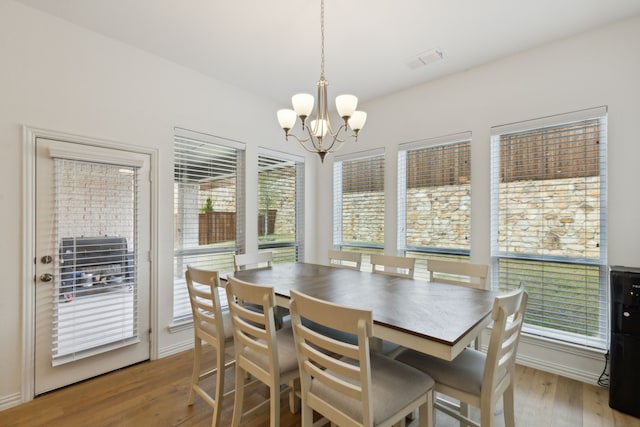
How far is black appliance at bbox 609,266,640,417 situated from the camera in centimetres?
207

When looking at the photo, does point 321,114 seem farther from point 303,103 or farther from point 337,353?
point 337,353

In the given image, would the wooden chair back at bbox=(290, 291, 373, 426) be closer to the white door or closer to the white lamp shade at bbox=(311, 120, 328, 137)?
the white lamp shade at bbox=(311, 120, 328, 137)

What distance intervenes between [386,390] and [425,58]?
2.89 m

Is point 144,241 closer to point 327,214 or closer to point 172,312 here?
point 172,312

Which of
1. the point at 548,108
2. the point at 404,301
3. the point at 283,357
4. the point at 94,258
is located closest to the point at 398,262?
the point at 404,301

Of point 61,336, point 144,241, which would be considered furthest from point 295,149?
point 61,336

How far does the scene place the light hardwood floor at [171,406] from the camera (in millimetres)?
1997

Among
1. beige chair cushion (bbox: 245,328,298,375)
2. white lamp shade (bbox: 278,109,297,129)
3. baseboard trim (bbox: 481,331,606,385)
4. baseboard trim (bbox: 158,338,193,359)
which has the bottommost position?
baseboard trim (bbox: 158,338,193,359)

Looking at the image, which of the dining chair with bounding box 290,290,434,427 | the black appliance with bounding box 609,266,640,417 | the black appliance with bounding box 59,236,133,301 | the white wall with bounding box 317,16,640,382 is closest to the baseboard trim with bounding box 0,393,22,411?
the black appliance with bounding box 59,236,133,301

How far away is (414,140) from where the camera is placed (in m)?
3.58

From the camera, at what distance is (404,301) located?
1.80 metres

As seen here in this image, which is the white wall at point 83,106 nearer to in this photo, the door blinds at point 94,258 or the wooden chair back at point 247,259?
the door blinds at point 94,258

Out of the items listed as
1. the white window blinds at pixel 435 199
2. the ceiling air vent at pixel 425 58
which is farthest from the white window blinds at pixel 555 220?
the ceiling air vent at pixel 425 58

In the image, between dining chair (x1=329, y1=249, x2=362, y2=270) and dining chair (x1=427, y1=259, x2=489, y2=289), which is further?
dining chair (x1=329, y1=249, x2=362, y2=270)
